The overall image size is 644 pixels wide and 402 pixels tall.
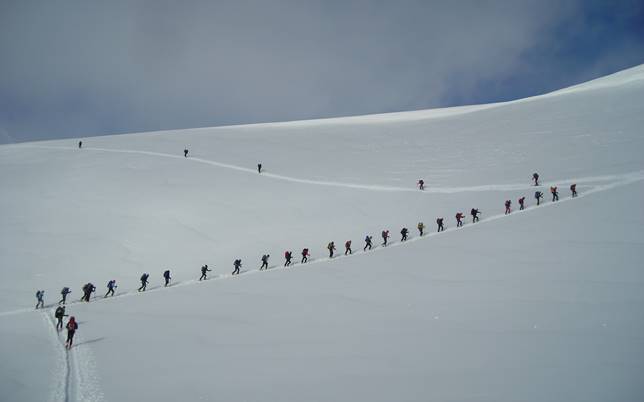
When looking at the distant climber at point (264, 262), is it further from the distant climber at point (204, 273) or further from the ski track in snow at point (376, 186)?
the ski track in snow at point (376, 186)

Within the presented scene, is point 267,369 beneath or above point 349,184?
beneath

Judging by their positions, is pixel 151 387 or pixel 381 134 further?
pixel 381 134

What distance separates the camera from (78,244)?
71.2ft

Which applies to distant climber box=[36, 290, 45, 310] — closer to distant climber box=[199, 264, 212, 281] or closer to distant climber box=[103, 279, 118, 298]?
distant climber box=[103, 279, 118, 298]

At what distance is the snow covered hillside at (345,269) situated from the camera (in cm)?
684

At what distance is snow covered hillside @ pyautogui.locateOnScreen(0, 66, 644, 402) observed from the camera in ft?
22.5

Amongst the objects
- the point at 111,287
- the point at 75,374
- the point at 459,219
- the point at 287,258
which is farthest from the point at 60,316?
the point at 459,219

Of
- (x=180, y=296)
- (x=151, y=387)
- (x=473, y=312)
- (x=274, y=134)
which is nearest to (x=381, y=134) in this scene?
(x=274, y=134)

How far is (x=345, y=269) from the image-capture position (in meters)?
14.9

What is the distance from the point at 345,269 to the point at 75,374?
29.7 ft

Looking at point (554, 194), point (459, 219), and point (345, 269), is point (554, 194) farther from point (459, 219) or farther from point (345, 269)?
point (345, 269)

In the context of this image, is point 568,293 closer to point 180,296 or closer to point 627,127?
point 180,296

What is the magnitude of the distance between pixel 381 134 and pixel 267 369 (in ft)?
124

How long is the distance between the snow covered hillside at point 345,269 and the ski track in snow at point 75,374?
0.17 ft
